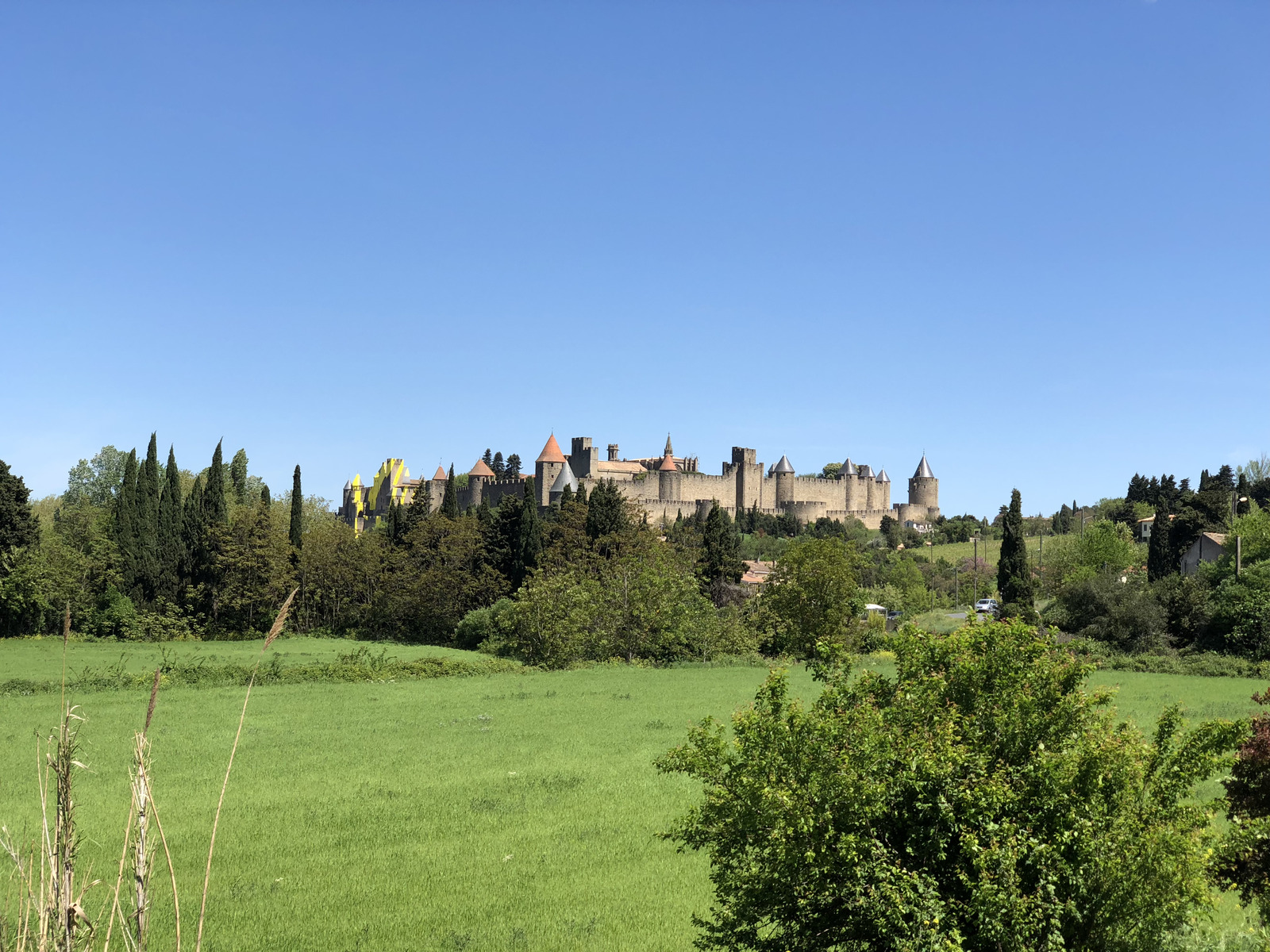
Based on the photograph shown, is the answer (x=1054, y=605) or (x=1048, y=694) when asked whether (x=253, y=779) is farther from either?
(x=1054, y=605)

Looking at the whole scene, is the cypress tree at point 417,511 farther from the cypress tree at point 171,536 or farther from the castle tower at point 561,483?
the castle tower at point 561,483

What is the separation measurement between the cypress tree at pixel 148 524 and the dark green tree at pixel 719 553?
2520 cm

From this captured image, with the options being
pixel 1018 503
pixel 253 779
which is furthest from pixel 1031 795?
pixel 1018 503

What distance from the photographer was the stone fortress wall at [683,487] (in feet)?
312

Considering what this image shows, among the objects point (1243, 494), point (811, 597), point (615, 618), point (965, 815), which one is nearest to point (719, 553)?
point (811, 597)

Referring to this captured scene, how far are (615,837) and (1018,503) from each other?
143 feet

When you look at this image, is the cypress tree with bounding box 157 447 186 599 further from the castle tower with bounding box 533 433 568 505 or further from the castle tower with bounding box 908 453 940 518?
the castle tower with bounding box 908 453 940 518

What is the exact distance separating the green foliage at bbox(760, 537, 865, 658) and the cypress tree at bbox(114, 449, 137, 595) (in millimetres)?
28329

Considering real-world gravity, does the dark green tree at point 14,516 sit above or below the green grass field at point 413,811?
above

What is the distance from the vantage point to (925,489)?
4695 inches

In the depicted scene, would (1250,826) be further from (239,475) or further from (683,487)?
(683,487)

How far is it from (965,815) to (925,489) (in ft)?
386

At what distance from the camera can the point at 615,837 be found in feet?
41.8

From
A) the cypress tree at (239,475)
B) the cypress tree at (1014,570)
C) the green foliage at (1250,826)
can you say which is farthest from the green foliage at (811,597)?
the cypress tree at (239,475)
